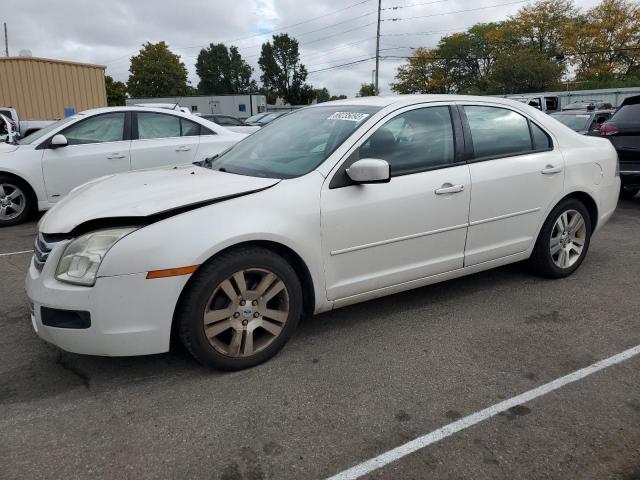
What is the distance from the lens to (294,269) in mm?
3238

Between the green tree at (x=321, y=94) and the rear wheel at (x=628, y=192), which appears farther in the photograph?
the green tree at (x=321, y=94)

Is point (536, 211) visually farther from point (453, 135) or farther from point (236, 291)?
point (236, 291)

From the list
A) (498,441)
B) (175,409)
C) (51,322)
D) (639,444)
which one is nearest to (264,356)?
(175,409)

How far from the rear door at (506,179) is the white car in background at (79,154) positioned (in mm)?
4560

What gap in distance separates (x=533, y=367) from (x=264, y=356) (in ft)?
5.09

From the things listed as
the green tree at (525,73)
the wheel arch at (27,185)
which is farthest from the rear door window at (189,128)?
the green tree at (525,73)

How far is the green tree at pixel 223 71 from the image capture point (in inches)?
3516

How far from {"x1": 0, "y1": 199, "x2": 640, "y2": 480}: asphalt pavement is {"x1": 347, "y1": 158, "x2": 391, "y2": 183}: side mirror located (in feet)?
3.47

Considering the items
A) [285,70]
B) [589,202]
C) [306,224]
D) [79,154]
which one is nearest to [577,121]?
[589,202]

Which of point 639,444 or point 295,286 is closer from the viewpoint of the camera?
point 639,444

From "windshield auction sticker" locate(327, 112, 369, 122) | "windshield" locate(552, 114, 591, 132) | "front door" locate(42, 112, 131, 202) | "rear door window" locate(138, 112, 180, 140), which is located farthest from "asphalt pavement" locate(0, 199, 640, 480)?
"windshield" locate(552, 114, 591, 132)

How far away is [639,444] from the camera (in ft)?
7.87

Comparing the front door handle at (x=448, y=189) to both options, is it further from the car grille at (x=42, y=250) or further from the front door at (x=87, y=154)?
the front door at (x=87, y=154)

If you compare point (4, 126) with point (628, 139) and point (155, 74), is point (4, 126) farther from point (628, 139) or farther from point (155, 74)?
point (155, 74)
